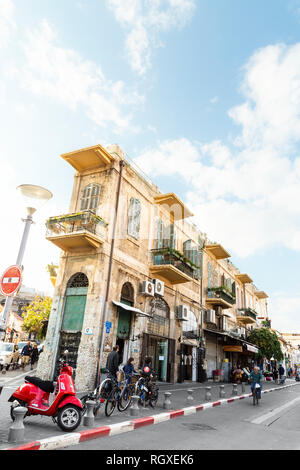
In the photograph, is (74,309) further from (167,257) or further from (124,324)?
(167,257)

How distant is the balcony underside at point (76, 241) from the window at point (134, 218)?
2625 mm

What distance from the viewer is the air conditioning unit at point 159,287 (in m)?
17.0

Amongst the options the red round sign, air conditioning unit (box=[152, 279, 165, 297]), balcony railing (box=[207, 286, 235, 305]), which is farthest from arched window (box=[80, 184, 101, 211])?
balcony railing (box=[207, 286, 235, 305])

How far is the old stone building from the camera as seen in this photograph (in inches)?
531

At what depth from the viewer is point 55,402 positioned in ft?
20.7

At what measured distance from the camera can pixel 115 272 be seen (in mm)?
14664

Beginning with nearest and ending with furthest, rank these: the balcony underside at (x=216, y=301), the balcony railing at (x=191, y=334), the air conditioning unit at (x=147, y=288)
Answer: the air conditioning unit at (x=147, y=288) → the balcony railing at (x=191, y=334) → the balcony underside at (x=216, y=301)

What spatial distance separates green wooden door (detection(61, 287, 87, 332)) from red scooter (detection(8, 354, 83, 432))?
7029 mm

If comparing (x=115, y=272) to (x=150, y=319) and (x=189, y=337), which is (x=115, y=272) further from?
(x=189, y=337)

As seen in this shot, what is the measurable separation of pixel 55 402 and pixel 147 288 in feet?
32.9

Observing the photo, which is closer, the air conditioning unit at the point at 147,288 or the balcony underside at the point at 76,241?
the balcony underside at the point at 76,241

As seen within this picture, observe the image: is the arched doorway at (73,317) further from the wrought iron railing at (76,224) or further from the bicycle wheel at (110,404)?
the bicycle wheel at (110,404)

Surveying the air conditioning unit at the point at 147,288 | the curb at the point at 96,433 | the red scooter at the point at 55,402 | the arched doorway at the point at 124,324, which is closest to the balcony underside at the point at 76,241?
the arched doorway at the point at 124,324
